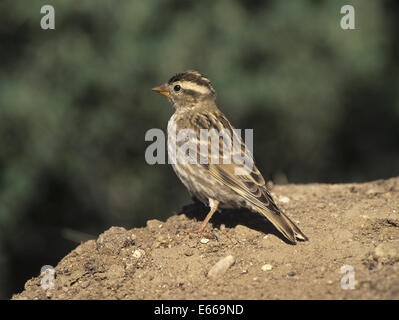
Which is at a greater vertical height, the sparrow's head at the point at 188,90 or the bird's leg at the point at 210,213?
the sparrow's head at the point at 188,90

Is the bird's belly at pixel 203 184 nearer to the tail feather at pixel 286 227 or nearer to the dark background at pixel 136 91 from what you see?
the tail feather at pixel 286 227

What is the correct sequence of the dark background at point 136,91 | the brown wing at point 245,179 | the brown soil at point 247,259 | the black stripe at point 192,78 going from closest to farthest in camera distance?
1. the brown soil at point 247,259
2. the brown wing at point 245,179
3. the black stripe at point 192,78
4. the dark background at point 136,91

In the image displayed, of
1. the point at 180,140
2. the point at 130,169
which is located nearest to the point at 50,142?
the point at 130,169

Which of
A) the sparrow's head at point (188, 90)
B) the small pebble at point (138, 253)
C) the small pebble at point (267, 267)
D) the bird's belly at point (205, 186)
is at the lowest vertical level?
the small pebble at point (267, 267)

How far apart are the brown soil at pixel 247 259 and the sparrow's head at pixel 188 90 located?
64.9 inches

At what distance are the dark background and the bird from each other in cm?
209

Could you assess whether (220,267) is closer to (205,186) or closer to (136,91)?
(205,186)

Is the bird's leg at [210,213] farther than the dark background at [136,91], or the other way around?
the dark background at [136,91]

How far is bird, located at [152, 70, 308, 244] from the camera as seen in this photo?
5.92 metres

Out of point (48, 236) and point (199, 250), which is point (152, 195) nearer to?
point (48, 236)

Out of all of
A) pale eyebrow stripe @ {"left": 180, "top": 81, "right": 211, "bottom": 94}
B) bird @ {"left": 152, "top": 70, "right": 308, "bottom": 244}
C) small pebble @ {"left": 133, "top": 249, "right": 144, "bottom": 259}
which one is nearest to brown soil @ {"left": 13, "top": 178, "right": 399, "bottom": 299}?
small pebble @ {"left": 133, "top": 249, "right": 144, "bottom": 259}

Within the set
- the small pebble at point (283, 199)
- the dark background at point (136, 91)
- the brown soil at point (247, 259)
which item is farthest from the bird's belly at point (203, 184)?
the dark background at point (136, 91)

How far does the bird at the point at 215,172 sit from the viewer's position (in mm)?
5918

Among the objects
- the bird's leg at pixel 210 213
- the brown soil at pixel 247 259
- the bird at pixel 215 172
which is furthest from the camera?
the bird's leg at pixel 210 213
